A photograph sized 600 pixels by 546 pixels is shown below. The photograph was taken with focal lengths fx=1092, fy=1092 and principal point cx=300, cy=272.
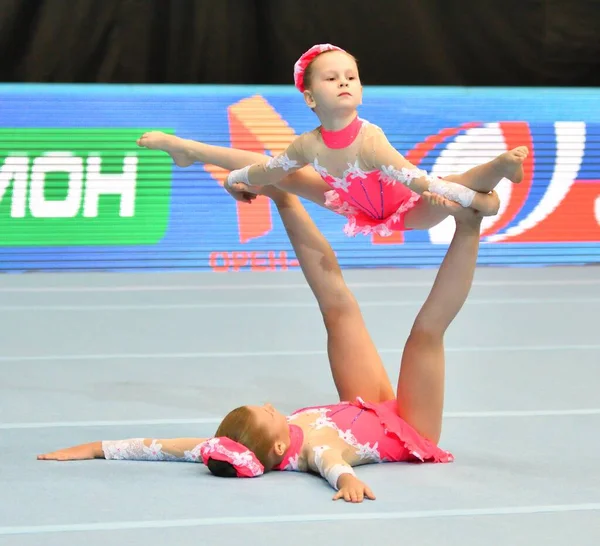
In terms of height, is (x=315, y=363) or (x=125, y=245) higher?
(x=125, y=245)

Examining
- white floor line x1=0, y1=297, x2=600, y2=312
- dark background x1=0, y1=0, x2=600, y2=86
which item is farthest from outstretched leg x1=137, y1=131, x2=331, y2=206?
dark background x1=0, y1=0, x2=600, y2=86

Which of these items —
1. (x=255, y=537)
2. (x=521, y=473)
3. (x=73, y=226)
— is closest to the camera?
(x=255, y=537)

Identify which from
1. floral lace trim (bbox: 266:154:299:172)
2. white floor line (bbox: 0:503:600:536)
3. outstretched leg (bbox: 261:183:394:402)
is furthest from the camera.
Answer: outstretched leg (bbox: 261:183:394:402)

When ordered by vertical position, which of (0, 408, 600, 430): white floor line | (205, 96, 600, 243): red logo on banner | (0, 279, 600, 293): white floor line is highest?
(205, 96, 600, 243): red logo on banner

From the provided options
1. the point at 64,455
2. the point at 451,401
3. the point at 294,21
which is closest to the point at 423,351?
the point at 451,401

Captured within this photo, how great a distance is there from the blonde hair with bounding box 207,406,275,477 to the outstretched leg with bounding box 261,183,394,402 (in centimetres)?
41

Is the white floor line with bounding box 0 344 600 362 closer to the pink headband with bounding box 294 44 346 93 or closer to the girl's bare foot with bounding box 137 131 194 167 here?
the girl's bare foot with bounding box 137 131 194 167

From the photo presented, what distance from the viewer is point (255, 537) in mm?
2016

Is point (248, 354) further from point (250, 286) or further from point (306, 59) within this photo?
point (306, 59)

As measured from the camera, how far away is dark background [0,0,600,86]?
19.9 feet

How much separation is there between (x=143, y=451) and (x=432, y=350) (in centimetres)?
71

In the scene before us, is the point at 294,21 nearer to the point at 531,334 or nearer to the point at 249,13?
the point at 249,13

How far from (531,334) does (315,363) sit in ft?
2.97

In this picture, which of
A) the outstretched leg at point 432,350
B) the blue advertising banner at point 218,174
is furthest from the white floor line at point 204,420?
the blue advertising banner at point 218,174
